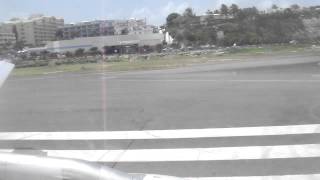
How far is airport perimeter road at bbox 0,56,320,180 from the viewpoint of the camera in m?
7.43

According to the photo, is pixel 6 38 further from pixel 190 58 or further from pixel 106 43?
pixel 190 58

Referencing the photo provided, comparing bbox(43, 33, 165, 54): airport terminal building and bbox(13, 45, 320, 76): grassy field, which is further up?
bbox(43, 33, 165, 54): airport terminal building

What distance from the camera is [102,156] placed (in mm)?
7992

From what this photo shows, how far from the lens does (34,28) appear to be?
19.3 feet

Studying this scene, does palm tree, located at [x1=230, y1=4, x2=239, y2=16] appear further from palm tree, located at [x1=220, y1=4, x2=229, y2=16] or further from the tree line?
palm tree, located at [x1=220, y1=4, x2=229, y2=16]

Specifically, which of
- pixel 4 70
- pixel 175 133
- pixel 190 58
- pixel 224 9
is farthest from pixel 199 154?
pixel 190 58

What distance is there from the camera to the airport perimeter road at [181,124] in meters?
7.43

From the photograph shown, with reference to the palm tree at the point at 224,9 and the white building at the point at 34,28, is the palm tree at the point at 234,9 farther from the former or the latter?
the white building at the point at 34,28

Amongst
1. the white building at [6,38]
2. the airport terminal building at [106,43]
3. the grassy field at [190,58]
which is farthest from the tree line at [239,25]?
the white building at [6,38]

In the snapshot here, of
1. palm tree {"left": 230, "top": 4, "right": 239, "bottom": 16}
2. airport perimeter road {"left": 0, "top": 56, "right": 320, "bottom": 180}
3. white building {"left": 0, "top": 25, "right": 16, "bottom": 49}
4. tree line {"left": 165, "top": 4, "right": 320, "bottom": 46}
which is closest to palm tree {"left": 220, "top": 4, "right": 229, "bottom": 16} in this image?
tree line {"left": 165, "top": 4, "right": 320, "bottom": 46}

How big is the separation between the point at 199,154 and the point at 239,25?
8481mm

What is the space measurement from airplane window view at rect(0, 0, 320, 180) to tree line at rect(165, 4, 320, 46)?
4 centimetres

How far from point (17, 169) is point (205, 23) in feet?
40.1

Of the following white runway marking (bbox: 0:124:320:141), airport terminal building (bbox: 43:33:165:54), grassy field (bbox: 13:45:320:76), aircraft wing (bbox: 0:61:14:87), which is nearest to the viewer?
aircraft wing (bbox: 0:61:14:87)
